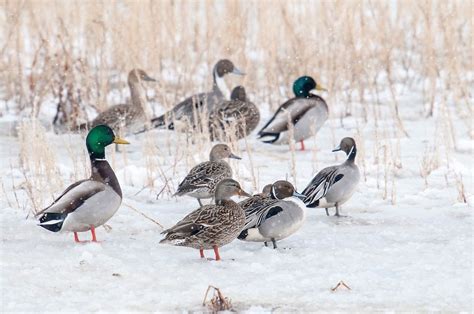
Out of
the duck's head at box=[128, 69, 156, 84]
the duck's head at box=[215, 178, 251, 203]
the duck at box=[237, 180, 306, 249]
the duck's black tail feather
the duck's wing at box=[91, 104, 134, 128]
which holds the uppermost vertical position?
the duck's head at box=[128, 69, 156, 84]

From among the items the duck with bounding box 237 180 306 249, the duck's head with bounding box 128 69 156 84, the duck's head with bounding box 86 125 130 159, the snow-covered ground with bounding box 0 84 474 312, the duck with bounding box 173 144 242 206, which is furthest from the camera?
the duck's head with bounding box 128 69 156 84

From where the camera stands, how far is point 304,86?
12359 millimetres

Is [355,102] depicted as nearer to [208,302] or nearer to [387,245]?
[387,245]

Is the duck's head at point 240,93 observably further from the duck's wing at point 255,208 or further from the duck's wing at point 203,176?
the duck's wing at point 255,208

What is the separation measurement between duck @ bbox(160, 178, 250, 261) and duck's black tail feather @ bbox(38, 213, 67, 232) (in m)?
0.89

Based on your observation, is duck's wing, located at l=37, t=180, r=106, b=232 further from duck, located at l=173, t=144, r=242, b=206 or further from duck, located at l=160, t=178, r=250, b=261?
duck, located at l=173, t=144, r=242, b=206

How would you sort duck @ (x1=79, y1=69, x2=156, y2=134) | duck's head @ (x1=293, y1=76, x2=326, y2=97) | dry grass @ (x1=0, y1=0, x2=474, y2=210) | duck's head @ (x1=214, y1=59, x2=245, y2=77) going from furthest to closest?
1. duck's head @ (x1=214, y1=59, x2=245, y2=77)
2. dry grass @ (x1=0, y1=0, x2=474, y2=210)
3. duck's head @ (x1=293, y1=76, x2=326, y2=97)
4. duck @ (x1=79, y1=69, x2=156, y2=134)

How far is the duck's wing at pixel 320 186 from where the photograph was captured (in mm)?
8219

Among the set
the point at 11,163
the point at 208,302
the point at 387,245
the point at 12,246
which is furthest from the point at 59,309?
the point at 11,163

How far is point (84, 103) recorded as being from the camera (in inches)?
531

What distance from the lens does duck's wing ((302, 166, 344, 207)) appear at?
8.22m

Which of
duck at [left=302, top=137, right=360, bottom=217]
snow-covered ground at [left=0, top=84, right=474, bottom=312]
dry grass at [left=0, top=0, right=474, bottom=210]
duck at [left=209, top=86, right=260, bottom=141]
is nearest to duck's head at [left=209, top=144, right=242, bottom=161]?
snow-covered ground at [left=0, top=84, right=474, bottom=312]

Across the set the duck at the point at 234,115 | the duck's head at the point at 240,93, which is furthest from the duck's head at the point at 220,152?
the duck's head at the point at 240,93

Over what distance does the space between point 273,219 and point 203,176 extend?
5.20ft
